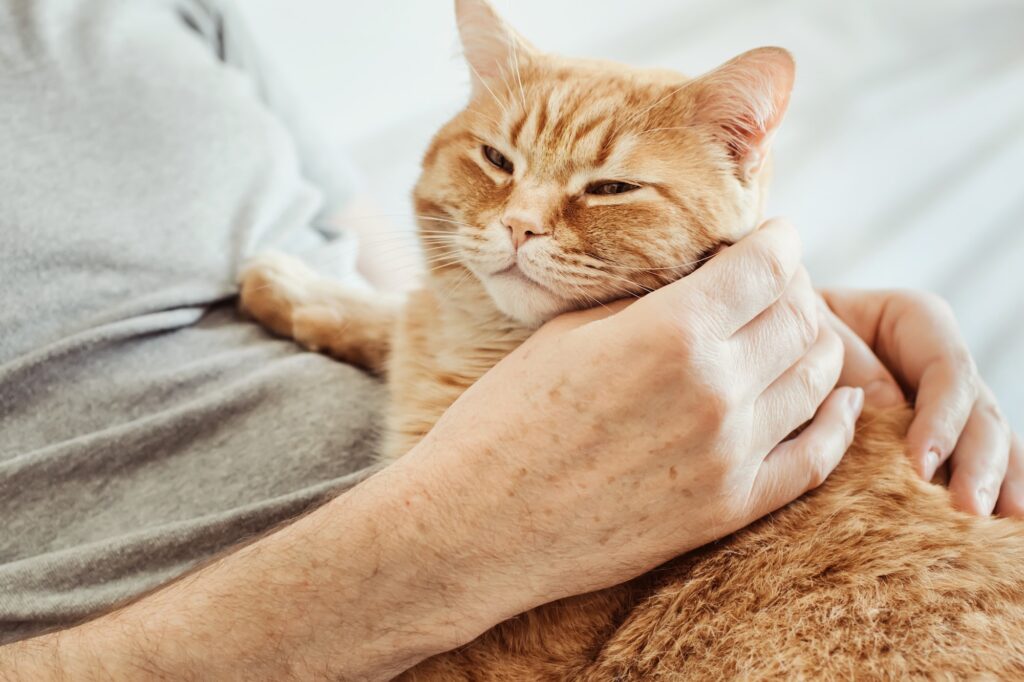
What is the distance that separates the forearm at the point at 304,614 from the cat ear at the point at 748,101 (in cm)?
69

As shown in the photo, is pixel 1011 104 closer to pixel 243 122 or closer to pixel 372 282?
pixel 372 282

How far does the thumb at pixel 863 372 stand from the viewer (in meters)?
1.23

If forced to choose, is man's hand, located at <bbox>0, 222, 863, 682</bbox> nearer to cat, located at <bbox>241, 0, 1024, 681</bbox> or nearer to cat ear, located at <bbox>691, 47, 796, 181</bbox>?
cat, located at <bbox>241, 0, 1024, 681</bbox>

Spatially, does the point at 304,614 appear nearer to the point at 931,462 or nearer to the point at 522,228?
the point at 522,228

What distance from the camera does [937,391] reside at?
3.81 ft

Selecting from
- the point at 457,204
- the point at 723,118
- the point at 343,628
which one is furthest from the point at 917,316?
the point at 343,628

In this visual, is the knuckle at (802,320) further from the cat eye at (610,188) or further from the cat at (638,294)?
the cat eye at (610,188)

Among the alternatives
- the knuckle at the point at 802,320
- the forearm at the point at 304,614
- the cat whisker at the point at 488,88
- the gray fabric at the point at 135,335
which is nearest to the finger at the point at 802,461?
the knuckle at the point at 802,320

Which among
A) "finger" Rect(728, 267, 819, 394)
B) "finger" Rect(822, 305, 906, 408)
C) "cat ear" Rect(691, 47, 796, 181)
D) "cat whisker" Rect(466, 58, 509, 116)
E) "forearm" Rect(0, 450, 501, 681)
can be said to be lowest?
"forearm" Rect(0, 450, 501, 681)

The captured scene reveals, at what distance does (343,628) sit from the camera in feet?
2.89

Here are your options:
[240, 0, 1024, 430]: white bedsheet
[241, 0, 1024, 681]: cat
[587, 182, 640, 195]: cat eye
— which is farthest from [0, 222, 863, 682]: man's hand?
[240, 0, 1024, 430]: white bedsheet

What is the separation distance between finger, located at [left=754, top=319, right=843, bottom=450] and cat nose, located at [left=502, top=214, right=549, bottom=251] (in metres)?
0.38

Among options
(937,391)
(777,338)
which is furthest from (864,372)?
(777,338)

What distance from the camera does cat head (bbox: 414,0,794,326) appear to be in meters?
1.03
